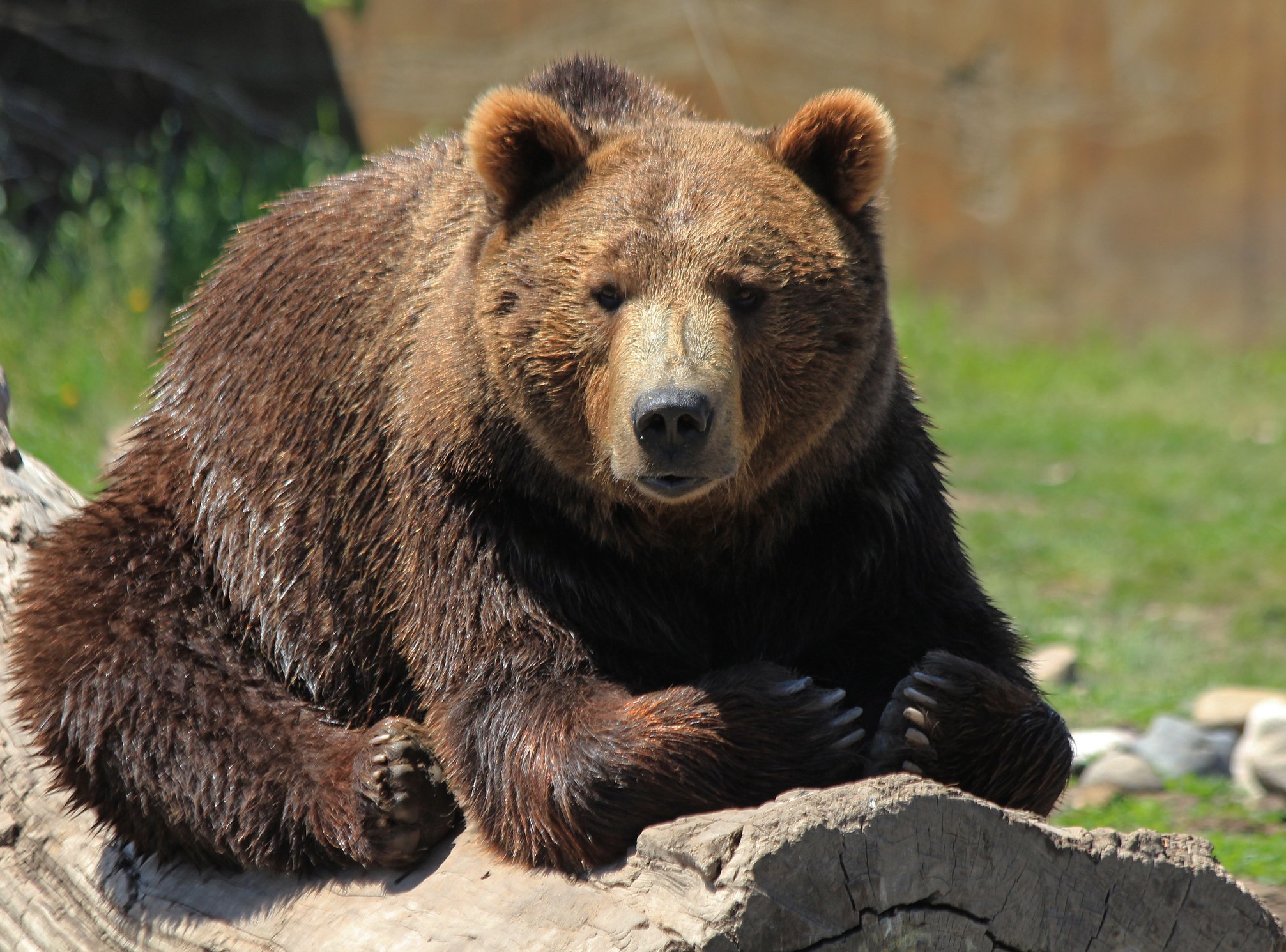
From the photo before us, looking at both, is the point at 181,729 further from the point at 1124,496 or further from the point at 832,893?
the point at 1124,496

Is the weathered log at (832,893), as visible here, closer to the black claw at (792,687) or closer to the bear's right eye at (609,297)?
the black claw at (792,687)

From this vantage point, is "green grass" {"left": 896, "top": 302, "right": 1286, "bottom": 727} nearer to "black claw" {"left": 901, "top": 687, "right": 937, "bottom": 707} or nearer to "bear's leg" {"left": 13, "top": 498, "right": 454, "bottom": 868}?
"black claw" {"left": 901, "top": 687, "right": 937, "bottom": 707}

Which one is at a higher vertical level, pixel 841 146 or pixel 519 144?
pixel 841 146

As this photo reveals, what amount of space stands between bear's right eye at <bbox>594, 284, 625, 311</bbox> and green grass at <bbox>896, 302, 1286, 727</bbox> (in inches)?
89.7

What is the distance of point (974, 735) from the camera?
3078mm

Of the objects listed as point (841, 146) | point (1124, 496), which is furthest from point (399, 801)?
point (1124, 496)

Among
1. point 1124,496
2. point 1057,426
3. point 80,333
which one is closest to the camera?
point 80,333

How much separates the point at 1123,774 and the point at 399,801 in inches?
128

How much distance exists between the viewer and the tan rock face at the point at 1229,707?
583 cm

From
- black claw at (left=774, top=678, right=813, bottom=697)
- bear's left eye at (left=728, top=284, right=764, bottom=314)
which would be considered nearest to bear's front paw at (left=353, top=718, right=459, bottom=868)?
black claw at (left=774, top=678, right=813, bottom=697)

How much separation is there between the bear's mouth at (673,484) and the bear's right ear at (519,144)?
80 centimetres

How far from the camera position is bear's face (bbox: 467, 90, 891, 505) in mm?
2973

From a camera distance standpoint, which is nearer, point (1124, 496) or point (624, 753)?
point (624, 753)

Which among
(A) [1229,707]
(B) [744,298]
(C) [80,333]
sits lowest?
(B) [744,298]
